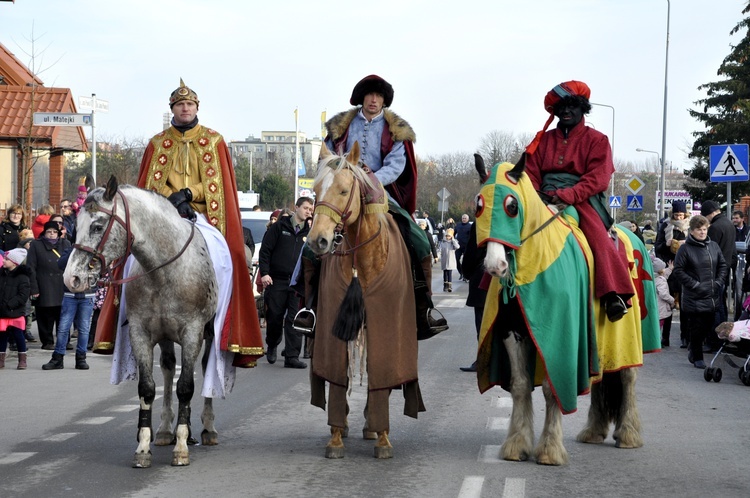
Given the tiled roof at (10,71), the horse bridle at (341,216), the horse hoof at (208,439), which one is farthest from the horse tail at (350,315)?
the tiled roof at (10,71)

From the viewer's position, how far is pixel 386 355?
26.1 ft

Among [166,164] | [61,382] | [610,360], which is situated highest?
[166,164]

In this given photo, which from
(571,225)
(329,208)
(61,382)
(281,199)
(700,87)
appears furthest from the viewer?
(281,199)

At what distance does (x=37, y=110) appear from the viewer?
101ft

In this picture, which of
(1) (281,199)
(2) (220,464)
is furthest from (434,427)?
(1) (281,199)

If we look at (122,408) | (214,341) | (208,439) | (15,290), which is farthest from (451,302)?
(214,341)

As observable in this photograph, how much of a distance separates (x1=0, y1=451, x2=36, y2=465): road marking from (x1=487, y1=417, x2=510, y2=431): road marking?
3686 mm

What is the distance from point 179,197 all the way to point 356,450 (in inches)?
92.8

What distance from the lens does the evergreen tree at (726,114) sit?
43.1 meters

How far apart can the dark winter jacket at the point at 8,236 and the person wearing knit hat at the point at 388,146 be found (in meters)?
9.59

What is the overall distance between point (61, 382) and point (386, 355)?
6.03 metres

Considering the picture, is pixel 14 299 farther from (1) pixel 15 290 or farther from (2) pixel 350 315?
(2) pixel 350 315

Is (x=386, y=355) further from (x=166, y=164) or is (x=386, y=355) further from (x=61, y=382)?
(x=61, y=382)

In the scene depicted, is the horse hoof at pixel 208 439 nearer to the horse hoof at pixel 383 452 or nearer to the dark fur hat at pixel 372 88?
the horse hoof at pixel 383 452
